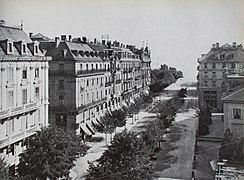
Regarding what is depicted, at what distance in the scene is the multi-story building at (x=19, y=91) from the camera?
7.82m

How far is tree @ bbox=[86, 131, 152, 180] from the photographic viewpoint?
6.33m

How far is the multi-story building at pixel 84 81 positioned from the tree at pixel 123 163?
483 cm

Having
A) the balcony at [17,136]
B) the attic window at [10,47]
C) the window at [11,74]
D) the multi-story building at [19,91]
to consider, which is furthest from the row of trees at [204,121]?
the attic window at [10,47]

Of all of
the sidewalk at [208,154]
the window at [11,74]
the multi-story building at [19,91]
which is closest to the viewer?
the multi-story building at [19,91]

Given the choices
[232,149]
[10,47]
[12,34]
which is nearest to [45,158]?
[10,47]

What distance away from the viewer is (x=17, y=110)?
8.23m

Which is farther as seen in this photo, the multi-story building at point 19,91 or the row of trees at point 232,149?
the multi-story building at point 19,91

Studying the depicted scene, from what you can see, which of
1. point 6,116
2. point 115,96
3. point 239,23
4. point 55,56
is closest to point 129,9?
point 239,23

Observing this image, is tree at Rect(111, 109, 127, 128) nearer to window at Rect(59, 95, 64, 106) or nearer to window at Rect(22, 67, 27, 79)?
window at Rect(59, 95, 64, 106)

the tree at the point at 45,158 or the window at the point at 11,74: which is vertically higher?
the window at the point at 11,74

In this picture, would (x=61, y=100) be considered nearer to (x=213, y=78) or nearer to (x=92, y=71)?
(x=92, y=71)

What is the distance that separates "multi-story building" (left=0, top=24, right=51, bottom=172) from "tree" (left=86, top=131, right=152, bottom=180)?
2.44m

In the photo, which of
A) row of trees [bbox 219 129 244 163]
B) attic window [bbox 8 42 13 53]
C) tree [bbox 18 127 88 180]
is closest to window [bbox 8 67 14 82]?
attic window [bbox 8 42 13 53]

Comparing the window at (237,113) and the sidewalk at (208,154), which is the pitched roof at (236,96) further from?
the sidewalk at (208,154)
